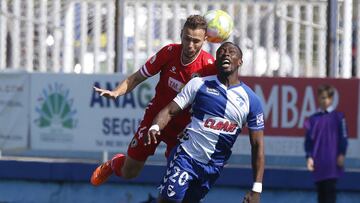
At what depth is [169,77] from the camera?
33.2 feet

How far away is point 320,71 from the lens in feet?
50.3

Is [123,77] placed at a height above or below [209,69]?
below

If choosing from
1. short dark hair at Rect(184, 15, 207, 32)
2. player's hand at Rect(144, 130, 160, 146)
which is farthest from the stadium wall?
player's hand at Rect(144, 130, 160, 146)

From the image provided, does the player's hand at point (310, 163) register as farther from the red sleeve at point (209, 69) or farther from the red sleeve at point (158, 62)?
the red sleeve at point (209, 69)

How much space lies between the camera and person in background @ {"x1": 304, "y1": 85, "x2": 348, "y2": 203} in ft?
43.4

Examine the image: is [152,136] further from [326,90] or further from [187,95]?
[326,90]

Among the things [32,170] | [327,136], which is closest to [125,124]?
[32,170]

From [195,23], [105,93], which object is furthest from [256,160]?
[105,93]

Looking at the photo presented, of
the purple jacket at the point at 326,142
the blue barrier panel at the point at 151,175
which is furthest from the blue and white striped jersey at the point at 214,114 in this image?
the blue barrier panel at the point at 151,175

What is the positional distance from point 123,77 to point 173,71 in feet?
13.6

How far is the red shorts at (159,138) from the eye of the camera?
1022cm

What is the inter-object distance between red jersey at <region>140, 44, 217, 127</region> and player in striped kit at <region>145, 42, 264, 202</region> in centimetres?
37

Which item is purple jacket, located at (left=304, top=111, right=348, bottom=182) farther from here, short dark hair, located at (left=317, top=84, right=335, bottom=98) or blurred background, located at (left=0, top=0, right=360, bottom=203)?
blurred background, located at (left=0, top=0, right=360, bottom=203)

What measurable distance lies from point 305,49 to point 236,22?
1.00 m
